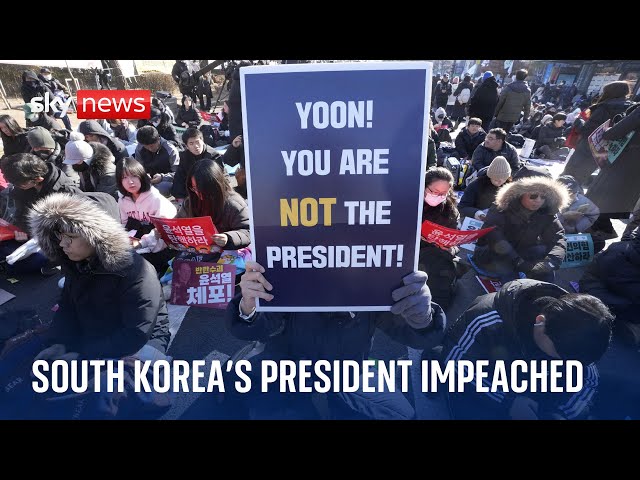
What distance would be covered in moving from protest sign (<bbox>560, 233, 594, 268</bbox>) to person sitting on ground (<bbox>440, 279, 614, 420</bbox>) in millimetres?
2597

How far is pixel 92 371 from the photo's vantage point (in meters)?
2.38

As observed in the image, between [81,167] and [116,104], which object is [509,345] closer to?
[81,167]

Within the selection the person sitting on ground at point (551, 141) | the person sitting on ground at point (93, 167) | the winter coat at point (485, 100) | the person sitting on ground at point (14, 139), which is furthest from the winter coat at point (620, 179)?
the person sitting on ground at point (14, 139)

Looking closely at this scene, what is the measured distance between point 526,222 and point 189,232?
10.7 ft

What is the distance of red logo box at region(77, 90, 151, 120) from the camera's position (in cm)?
834

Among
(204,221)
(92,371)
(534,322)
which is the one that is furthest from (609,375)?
(92,371)

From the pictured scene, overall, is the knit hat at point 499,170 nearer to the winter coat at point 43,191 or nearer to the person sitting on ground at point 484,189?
the person sitting on ground at point 484,189

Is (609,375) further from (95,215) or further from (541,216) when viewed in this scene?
(95,215)

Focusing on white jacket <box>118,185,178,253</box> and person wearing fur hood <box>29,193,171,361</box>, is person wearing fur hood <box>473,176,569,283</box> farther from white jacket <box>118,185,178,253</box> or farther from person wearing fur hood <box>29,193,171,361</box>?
white jacket <box>118,185,178,253</box>

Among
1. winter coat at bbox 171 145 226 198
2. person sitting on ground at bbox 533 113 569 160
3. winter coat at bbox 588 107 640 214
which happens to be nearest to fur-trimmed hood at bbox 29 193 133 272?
winter coat at bbox 171 145 226 198

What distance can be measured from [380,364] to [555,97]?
21.0m

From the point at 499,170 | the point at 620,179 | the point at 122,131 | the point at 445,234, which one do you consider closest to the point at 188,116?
the point at 122,131

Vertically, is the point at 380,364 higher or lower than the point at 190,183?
lower

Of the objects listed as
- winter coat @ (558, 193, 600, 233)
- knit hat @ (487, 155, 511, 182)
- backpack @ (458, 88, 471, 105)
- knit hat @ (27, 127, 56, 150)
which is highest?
backpack @ (458, 88, 471, 105)
